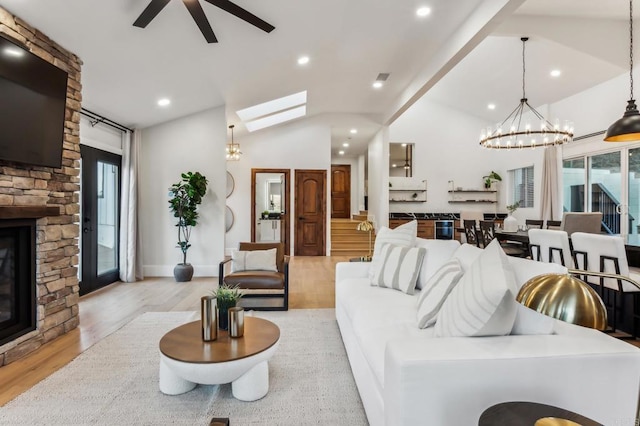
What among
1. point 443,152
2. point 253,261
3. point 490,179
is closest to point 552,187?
point 490,179

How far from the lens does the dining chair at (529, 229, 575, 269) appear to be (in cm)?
366

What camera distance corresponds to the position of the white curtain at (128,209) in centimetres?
584

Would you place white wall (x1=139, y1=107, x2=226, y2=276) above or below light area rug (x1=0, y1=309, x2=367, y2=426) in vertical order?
above

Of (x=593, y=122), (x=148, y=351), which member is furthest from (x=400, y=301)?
(x=593, y=122)

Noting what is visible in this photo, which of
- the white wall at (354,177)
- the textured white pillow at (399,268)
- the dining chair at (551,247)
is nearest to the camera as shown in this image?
the textured white pillow at (399,268)

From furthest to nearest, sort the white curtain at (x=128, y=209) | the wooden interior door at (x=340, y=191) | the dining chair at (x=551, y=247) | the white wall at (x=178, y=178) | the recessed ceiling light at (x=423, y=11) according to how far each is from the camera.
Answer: the wooden interior door at (x=340, y=191) → the white wall at (x=178, y=178) → the white curtain at (x=128, y=209) → the recessed ceiling light at (x=423, y=11) → the dining chair at (x=551, y=247)

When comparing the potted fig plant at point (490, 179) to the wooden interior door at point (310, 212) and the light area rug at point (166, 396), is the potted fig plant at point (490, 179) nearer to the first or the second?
the wooden interior door at point (310, 212)

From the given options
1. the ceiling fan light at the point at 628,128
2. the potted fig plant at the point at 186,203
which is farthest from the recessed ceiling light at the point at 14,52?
the ceiling fan light at the point at 628,128

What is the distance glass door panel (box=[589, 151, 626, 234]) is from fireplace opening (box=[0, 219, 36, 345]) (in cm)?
793

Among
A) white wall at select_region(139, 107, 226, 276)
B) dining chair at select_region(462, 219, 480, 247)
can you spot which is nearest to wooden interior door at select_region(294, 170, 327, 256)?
white wall at select_region(139, 107, 226, 276)

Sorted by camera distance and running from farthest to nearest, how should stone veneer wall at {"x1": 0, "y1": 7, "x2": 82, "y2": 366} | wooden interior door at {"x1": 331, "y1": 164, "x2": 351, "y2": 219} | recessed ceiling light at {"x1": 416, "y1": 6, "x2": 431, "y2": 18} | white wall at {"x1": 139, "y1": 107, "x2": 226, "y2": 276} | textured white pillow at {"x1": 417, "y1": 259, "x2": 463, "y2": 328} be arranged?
wooden interior door at {"x1": 331, "y1": 164, "x2": 351, "y2": 219} → white wall at {"x1": 139, "y1": 107, "x2": 226, "y2": 276} → recessed ceiling light at {"x1": 416, "y1": 6, "x2": 431, "y2": 18} → stone veneer wall at {"x1": 0, "y1": 7, "x2": 82, "y2": 366} → textured white pillow at {"x1": 417, "y1": 259, "x2": 463, "y2": 328}

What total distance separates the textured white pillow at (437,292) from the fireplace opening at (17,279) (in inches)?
122

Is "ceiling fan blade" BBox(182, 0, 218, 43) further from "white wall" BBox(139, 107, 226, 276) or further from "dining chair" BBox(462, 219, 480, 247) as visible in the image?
"dining chair" BBox(462, 219, 480, 247)

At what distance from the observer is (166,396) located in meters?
2.32
